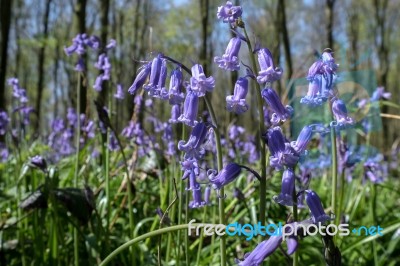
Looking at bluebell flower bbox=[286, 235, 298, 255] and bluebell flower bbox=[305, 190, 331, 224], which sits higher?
bluebell flower bbox=[305, 190, 331, 224]

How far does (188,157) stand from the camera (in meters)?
1.52

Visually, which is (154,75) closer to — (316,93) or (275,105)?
(275,105)

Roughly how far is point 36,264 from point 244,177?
2247mm

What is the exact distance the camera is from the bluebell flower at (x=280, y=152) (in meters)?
1.34

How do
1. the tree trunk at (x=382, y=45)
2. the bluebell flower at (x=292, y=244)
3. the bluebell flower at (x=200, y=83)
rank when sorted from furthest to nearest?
the tree trunk at (x=382, y=45) < the bluebell flower at (x=200, y=83) < the bluebell flower at (x=292, y=244)

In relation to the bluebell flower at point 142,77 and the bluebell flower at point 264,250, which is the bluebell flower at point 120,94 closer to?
the bluebell flower at point 142,77

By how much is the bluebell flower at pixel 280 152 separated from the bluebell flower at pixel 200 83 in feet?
0.73

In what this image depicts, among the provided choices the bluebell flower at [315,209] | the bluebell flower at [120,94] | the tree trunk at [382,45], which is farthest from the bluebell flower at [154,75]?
the tree trunk at [382,45]

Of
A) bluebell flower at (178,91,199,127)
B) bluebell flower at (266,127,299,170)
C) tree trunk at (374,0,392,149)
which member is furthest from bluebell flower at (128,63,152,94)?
tree trunk at (374,0,392,149)

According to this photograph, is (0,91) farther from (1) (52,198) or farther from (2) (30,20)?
(2) (30,20)

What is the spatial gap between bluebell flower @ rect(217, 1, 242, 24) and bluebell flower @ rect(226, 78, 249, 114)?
18 centimetres

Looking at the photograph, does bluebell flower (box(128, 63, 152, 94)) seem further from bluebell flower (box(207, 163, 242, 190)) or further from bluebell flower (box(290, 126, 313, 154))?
bluebell flower (box(290, 126, 313, 154))

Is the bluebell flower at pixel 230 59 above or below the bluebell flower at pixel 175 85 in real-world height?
above

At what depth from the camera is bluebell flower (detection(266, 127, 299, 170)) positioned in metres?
1.34
